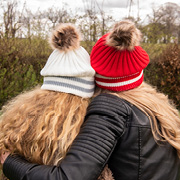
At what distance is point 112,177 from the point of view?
138 centimetres

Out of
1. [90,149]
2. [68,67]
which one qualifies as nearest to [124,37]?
[68,67]

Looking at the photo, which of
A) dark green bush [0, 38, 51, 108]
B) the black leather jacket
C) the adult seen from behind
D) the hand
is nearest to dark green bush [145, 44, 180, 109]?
dark green bush [0, 38, 51, 108]

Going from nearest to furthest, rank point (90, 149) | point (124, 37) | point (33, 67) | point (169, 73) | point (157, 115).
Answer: point (90, 149) → point (124, 37) → point (157, 115) → point (33, 67) → point (169, 73)

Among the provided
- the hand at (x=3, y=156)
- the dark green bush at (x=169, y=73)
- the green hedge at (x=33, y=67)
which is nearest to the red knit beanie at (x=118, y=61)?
the hand at (x=3, y=156)

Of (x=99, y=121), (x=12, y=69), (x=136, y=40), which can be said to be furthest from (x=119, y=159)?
(x=12, y=69)

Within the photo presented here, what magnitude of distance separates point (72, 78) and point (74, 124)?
282 millimetres

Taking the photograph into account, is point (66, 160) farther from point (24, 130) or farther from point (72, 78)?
point (72, 78)

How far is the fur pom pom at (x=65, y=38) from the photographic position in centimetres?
149

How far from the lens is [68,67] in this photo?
1461 millimetres

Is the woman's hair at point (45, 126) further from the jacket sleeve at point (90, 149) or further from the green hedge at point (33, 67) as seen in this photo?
the green hedge at point (33, 67)

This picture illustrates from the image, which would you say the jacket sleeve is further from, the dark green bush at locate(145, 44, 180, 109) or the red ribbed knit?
the dark green bush at locate(145, 44, 180, 109)

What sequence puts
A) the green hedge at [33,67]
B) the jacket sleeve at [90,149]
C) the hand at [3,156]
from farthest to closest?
the green hedge at [33,67], the hand at [3,156], the jacket sleeve at [90,149]

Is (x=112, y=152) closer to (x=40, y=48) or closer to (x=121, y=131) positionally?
(x=121, y=131)

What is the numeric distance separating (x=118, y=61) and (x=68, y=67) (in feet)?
1.00
